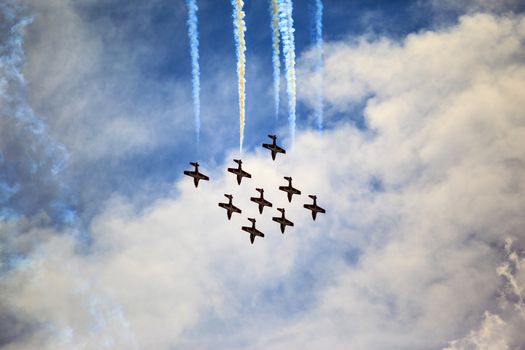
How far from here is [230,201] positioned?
109m

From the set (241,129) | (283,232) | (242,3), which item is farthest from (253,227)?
(242,3)

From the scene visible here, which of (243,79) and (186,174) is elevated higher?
(186,174)

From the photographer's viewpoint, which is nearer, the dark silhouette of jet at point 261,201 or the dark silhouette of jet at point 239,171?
the dark silhouette of jet at point 239,171

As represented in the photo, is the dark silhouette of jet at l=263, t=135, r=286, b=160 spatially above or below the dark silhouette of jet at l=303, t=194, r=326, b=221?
above

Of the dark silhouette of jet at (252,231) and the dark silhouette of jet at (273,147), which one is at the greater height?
the dark silhouette of jet at (273,147)

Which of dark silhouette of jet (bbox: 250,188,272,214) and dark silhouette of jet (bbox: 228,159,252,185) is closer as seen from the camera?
dark silhouette of jet (bbox: 228,159,252,185)

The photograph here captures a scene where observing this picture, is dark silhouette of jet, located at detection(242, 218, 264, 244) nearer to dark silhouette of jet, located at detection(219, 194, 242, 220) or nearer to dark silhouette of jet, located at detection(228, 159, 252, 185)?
dark silhouette of jet, located at detection(219, 194, 242, 220)

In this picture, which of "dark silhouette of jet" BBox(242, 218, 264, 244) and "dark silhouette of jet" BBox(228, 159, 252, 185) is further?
"dark silhouette of jet" BBox(242, 218, 264, 244)

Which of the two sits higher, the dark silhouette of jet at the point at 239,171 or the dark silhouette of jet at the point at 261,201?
the dark silhouette of jet at the point at 239,171

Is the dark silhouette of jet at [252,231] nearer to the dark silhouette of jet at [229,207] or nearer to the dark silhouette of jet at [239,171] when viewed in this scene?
the dark silhouette of jet at [229,207]

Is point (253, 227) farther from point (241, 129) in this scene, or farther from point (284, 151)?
point (241, 129)

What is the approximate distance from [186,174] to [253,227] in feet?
45.1

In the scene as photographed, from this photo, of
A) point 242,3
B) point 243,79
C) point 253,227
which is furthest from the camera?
point 253,227

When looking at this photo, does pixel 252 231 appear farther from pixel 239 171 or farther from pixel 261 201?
pixel 239 171
